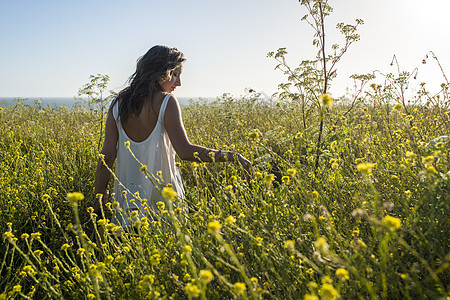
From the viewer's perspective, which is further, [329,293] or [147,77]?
[147,77]

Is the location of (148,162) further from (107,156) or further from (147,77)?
(147,77)

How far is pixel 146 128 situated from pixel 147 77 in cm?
38

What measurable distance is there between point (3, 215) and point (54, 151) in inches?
49.4

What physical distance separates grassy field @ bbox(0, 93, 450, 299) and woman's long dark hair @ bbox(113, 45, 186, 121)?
0.68 m

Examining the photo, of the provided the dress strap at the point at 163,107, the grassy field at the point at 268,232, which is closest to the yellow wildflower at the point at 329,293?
the grassy field at the point at 268,232

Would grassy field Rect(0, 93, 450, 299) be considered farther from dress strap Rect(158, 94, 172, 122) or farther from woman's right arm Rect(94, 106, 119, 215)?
dress strap Rect(158, 94, 172, 122)

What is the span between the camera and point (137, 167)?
248 cm

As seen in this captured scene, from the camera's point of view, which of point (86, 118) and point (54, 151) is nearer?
point (54, 151)

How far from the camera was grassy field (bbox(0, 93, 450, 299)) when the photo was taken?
1.04m

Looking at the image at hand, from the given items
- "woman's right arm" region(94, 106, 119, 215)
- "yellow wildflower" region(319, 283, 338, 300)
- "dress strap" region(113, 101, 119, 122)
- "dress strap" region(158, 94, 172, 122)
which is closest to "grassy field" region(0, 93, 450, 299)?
"yellow wildflower" region(319, 283, 338, 300)

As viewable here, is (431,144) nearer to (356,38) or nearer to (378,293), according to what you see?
(378,293)

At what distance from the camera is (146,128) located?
242cm

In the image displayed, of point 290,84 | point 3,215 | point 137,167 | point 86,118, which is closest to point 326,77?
point 290,84

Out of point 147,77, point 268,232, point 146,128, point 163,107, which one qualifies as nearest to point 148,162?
point 146,128
